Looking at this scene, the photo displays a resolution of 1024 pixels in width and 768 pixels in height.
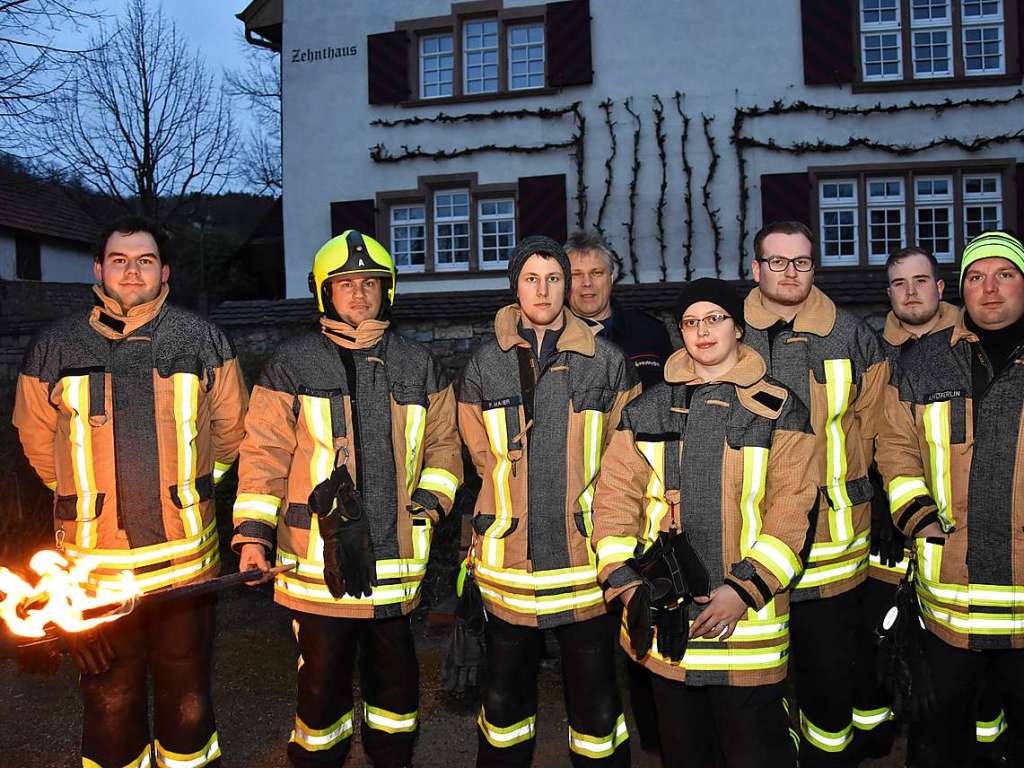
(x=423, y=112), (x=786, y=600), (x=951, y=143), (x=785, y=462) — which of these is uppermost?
(x=423, y=112)

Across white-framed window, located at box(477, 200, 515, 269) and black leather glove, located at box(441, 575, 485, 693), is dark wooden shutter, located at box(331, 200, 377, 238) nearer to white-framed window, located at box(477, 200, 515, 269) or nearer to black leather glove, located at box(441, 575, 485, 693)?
white-framed window, located at box(477, 200, 515, 269)

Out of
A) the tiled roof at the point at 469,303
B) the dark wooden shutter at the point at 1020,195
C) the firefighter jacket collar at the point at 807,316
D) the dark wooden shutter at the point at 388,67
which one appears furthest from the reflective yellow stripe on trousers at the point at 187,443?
the dark wooden shutter at the point at 1020,195

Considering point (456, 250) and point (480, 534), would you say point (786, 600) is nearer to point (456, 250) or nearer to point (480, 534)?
point (480, 534)

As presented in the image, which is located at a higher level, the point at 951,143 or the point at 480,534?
the point at 951,143

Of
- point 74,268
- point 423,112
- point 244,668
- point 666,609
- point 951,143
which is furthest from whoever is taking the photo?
point 74,268

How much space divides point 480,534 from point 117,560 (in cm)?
147

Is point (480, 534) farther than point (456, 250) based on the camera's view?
No

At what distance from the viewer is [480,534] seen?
137 inches

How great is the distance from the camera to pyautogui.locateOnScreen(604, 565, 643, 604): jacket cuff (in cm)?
283

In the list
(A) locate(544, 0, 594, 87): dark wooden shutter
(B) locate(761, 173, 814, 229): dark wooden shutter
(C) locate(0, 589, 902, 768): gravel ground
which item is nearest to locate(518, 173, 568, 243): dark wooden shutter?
(A) locate(544, 0, 594, 87): dark wooden shutter

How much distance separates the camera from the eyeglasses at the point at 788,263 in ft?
11.4

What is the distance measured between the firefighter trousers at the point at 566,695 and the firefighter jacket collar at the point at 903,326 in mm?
2172

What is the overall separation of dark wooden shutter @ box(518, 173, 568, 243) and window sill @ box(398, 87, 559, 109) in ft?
4.95

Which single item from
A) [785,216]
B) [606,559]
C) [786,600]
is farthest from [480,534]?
[785,216]
